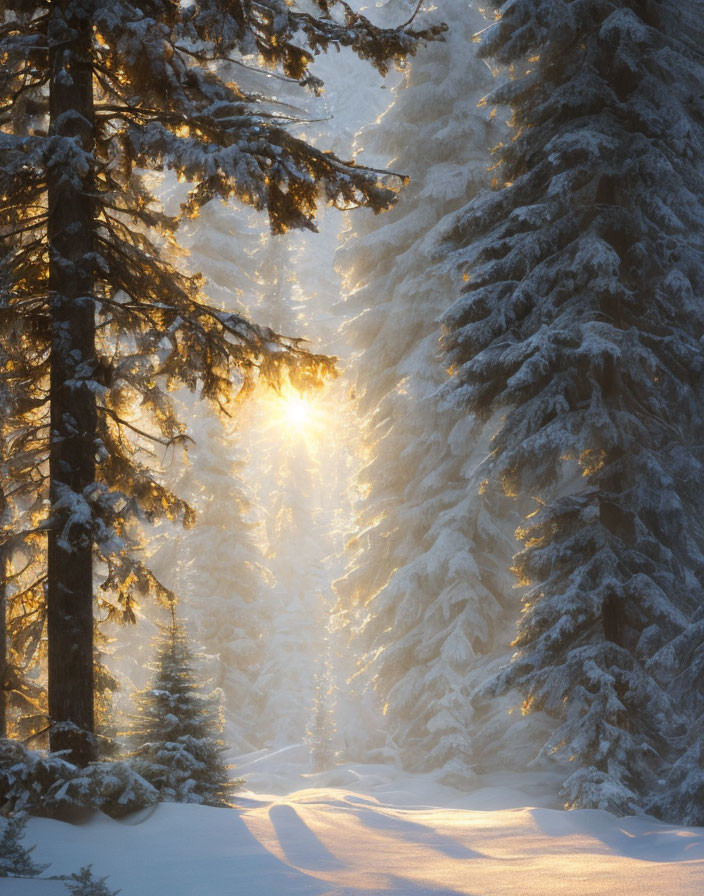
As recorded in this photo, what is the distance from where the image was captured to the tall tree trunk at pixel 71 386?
20.8 feet

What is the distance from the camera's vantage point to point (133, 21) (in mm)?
6297

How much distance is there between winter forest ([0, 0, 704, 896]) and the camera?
596 centimetres

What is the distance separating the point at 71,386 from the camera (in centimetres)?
653

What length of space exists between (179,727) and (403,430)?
385 inches

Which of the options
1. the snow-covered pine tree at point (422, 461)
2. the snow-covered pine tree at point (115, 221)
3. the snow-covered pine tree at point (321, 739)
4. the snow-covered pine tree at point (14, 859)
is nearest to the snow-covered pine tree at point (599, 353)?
the snow-covered pine tree at point (115, 221)

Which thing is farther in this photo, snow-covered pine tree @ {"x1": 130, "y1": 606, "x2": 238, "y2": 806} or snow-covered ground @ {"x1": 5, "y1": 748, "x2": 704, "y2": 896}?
snow-covered pine tree @ {"x1": 130, "y1": 606, "x2": 238, "y2": 806}

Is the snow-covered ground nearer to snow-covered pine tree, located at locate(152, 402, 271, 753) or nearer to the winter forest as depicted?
the winter forest

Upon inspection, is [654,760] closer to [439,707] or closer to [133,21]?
[439,707]

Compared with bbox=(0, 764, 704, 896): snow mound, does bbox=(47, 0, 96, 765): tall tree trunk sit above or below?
above

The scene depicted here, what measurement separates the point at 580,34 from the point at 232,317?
8061mm

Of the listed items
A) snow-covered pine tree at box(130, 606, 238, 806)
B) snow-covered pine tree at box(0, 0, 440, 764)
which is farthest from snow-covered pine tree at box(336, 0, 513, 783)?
snow-covered pine tree at box(0, 0, 440, 764)

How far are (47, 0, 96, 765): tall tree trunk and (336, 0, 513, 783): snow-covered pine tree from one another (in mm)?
9503

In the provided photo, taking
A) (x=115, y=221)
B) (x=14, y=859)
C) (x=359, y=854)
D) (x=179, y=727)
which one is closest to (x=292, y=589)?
(x=179, y=727)


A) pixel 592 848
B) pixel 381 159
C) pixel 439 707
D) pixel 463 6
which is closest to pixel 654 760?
pixel 592 848
